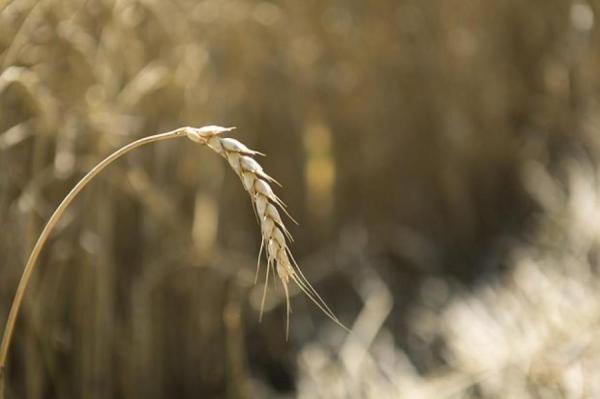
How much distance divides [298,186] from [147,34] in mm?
641

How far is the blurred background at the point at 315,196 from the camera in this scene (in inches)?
52.6

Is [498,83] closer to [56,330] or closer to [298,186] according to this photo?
[298,186]

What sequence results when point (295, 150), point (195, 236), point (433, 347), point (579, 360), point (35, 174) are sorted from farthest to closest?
point (295, 150) → point (433, 347) → point (195, 236) → point (579, 360) → point (35, 174)

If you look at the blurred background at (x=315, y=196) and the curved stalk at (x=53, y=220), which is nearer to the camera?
the curved stalk at (x=53, y=220)

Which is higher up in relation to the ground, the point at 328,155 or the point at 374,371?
the point at 328,155

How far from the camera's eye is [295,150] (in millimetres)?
2045

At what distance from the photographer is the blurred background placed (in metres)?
1.34

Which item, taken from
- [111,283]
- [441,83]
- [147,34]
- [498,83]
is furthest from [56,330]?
[498,83]

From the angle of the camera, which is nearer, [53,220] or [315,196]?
[53,220]

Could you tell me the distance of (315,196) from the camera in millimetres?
2068

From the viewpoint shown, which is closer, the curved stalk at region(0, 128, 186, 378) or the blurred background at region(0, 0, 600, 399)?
the curved stalk at region(0, 128, 186, 378)

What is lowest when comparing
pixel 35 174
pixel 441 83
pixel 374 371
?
pixel 374 371

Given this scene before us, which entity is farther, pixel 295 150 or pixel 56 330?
pixel 295 150

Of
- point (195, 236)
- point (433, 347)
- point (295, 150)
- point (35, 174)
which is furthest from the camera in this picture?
point (295, 150)
